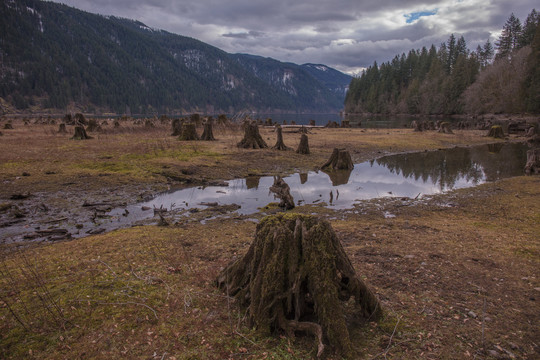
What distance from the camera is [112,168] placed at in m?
14.6

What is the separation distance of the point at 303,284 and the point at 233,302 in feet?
3.51

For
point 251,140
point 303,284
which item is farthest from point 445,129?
point 303,284

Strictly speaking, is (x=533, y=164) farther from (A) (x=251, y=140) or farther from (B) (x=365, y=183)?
(A) (x=251, y=140)

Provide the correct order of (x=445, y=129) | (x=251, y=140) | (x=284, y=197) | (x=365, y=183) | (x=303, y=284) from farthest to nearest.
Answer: (x=445, y=129) < (x=251, y=140) < (x=365, y=183) < (x=284, y=197) < (x=303, y=284)

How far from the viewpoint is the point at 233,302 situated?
169 inches

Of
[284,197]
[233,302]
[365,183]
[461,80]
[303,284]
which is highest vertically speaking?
[461,80]

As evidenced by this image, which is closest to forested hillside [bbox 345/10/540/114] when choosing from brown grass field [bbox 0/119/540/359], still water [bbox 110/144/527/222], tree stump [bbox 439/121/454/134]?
tree stump [bbox 439/121/454/134]

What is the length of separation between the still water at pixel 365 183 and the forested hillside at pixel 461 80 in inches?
1631

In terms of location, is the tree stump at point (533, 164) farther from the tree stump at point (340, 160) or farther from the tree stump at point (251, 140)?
the tree stump at point (251, 140)

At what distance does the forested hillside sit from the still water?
4143 centimetres

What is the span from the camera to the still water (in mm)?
11242

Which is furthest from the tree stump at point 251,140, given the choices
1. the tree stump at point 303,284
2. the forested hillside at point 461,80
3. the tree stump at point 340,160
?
the forested hillside at point 461,80

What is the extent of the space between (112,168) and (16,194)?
456cm

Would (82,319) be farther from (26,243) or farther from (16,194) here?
(16,194)
